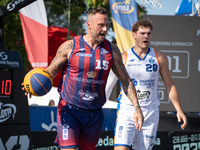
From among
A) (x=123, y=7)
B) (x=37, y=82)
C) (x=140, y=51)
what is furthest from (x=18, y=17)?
(x=37, y=82)

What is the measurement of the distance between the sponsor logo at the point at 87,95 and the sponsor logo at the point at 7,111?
1.40m

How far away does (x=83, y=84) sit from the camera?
3105 millimetres

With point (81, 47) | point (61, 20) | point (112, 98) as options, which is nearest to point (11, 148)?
point (81, 47)

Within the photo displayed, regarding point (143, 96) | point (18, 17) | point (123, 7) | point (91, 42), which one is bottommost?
point (143, 96)

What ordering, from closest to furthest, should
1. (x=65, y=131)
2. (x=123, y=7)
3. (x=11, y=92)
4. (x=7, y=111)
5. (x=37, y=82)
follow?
(x=37, y=82) < (x=65, y=131) < (x=7, y=111) < (x=11, y=92) < (x=123, y=7)

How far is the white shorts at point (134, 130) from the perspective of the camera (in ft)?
12.8

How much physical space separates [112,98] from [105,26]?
410 inches

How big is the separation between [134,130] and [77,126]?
1211 mm

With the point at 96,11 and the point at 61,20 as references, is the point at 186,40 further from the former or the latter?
the point at 61,20

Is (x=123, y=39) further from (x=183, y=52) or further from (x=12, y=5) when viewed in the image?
(x=12, y=5)

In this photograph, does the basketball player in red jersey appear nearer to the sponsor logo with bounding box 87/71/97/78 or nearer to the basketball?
the sponsor logo with bounding box 87/71/97/78

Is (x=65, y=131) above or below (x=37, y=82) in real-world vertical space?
below

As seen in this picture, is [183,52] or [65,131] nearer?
[65,131]

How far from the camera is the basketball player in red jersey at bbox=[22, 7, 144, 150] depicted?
3066 mm
